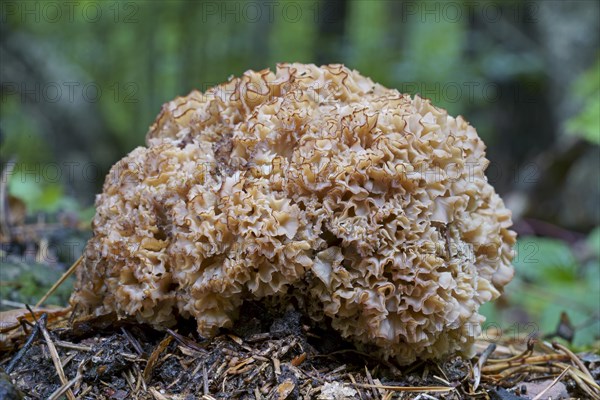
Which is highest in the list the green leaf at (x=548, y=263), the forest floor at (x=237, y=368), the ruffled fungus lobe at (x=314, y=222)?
the ruffled fungus lobe at (x=314, y=222)

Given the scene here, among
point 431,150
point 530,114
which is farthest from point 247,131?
point 530,114

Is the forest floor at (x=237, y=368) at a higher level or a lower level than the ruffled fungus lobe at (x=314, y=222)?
lower

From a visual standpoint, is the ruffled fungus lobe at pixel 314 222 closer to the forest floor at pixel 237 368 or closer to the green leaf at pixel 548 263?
the forest floor at pixel 237 368

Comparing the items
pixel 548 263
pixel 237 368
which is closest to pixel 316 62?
pixel 548 263

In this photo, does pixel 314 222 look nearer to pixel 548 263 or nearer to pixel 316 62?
pixel 548 263

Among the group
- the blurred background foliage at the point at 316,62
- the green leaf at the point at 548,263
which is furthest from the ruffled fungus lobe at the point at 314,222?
the green leaf at the point at 548,263

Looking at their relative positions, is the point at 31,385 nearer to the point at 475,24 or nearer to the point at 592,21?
the point at 592,21

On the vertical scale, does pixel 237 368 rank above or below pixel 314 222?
below
